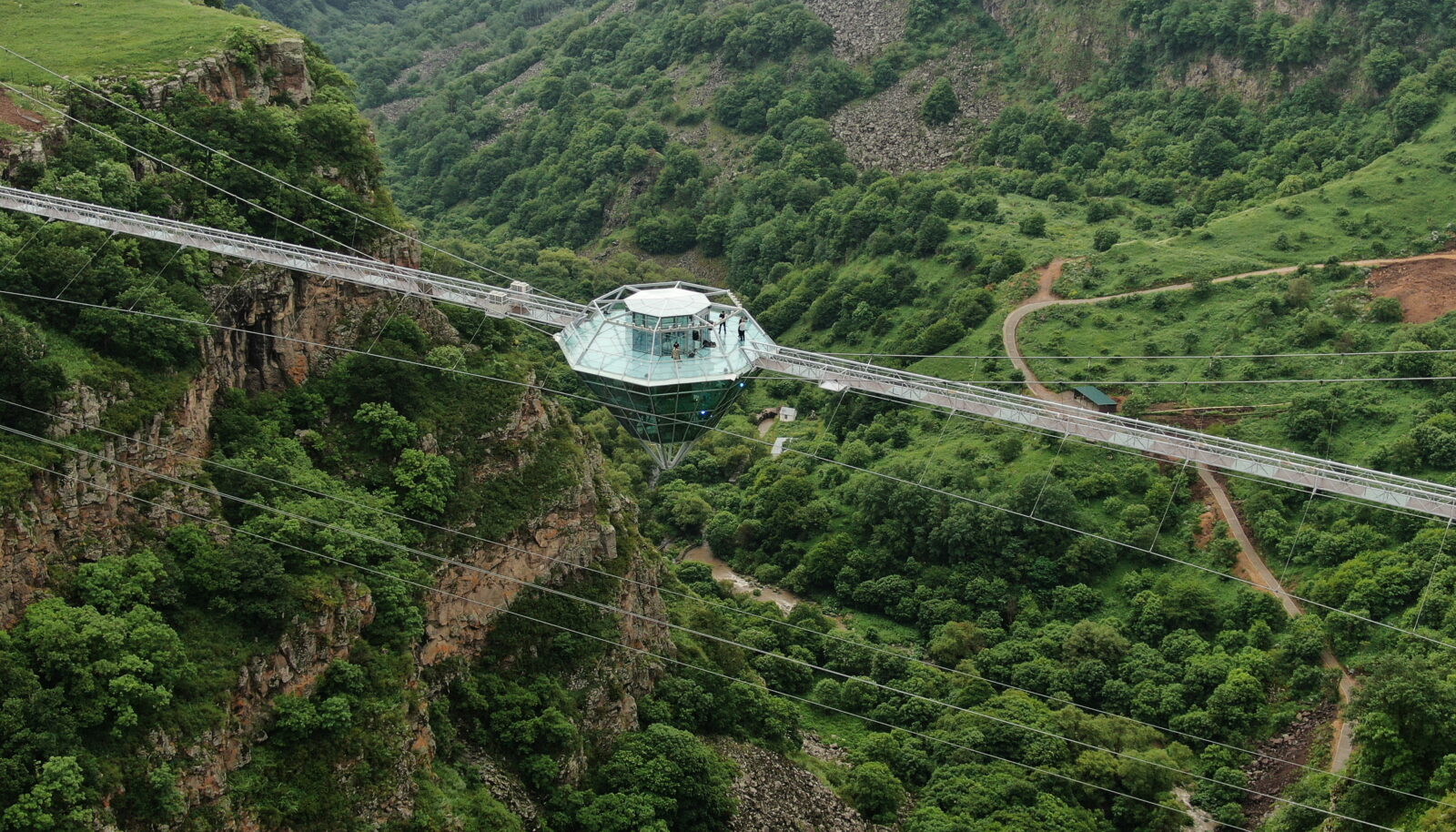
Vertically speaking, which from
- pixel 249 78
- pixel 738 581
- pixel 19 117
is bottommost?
pixel 738 581

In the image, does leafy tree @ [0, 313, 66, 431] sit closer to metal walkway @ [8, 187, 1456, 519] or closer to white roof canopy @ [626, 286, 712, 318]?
metal walkway @ [8, 187, 1456, 519]

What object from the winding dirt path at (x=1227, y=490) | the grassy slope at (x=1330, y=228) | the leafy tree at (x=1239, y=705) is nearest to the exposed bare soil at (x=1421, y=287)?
the winding dirt path at (x=1227, y=490)

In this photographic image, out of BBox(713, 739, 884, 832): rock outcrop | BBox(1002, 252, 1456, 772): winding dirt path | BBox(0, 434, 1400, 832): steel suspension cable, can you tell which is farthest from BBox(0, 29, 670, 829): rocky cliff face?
BBox(1002, 252, 1456, 772): winding dirt path

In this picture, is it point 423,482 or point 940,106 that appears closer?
point 423,482

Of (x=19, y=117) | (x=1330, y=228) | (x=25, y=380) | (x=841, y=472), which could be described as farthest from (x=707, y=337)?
(x=1330, y=228)

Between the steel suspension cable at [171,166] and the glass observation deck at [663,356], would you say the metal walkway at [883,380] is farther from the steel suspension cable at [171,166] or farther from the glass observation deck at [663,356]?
the steel suspension cable at [171,166]

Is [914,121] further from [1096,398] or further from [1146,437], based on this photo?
[1146,437]

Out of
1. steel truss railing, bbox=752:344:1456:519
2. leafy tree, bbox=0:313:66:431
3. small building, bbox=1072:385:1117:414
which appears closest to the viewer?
leafy tree, bbox=0:313:66:431
